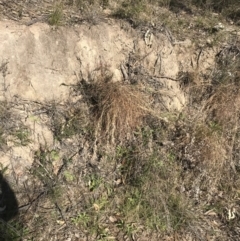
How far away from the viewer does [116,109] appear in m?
4.06

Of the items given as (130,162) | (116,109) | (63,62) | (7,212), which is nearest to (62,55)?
(63,62)

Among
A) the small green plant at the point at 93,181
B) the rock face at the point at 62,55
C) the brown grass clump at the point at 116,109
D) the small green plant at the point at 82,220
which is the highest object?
the rock face at the point at 62,55

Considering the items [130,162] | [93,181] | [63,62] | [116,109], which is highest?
[63,62]

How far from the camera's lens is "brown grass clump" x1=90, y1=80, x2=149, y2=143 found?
4086 mm

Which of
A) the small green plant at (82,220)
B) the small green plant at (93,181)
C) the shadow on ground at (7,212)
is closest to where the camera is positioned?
the shadow on ground at (7,212)

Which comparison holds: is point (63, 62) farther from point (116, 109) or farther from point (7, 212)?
point (7, 212)

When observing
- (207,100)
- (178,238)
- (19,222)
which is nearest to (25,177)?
(19,222)

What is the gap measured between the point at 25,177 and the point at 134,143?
1.22 m

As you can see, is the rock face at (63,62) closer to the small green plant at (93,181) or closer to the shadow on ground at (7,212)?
the shadow on ground at (7,212)

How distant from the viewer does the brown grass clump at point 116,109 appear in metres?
4.09

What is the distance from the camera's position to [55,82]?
429 centimetres

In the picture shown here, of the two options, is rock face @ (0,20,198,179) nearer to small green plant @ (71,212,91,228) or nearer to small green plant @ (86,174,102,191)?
small green plant @ (86,174,102,191)

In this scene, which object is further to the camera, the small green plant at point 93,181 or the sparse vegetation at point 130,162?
the small green plant at point 93,181

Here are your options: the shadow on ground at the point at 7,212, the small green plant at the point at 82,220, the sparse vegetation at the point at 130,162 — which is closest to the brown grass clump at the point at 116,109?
the sparse vegetation at the point at 130,162
